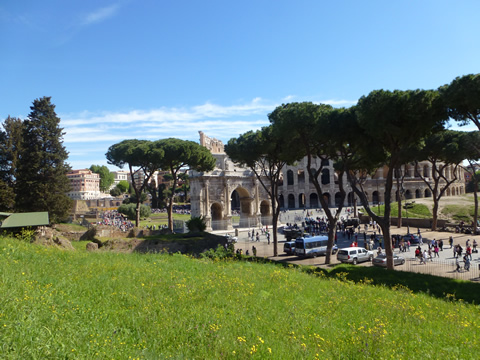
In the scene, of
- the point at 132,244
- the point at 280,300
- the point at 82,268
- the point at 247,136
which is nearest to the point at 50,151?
the point at 132,244

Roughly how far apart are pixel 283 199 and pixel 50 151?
1863 inches

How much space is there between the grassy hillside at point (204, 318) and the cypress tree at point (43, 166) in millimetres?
19126

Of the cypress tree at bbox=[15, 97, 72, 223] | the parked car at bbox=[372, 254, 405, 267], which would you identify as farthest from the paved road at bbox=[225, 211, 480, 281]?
the cypress tree at bbox=[15, 97, 72, 223]

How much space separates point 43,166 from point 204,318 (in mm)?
26610

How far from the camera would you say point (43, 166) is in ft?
88.6

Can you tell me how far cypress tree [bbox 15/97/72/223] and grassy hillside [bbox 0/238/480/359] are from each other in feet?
62.7

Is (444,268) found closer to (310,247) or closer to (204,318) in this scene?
(310,247)

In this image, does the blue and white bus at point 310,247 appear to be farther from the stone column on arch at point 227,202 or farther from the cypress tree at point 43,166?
the cypress tree at point 43,166

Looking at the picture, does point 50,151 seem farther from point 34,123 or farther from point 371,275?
point 371,275

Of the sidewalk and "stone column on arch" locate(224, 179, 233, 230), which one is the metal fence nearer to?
the sidewalk

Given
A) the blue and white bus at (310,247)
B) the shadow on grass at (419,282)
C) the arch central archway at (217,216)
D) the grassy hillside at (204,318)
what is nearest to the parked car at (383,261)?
the shadow on grass at (419,282)

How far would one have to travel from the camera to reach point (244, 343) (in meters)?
5.00

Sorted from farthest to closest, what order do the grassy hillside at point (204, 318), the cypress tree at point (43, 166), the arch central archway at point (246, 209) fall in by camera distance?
the arch central archway at point (246, 209)
the cypress tree at point (43, 166)
the grassy hillside at point (204, 318)

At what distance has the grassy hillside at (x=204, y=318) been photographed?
15.1 ft
